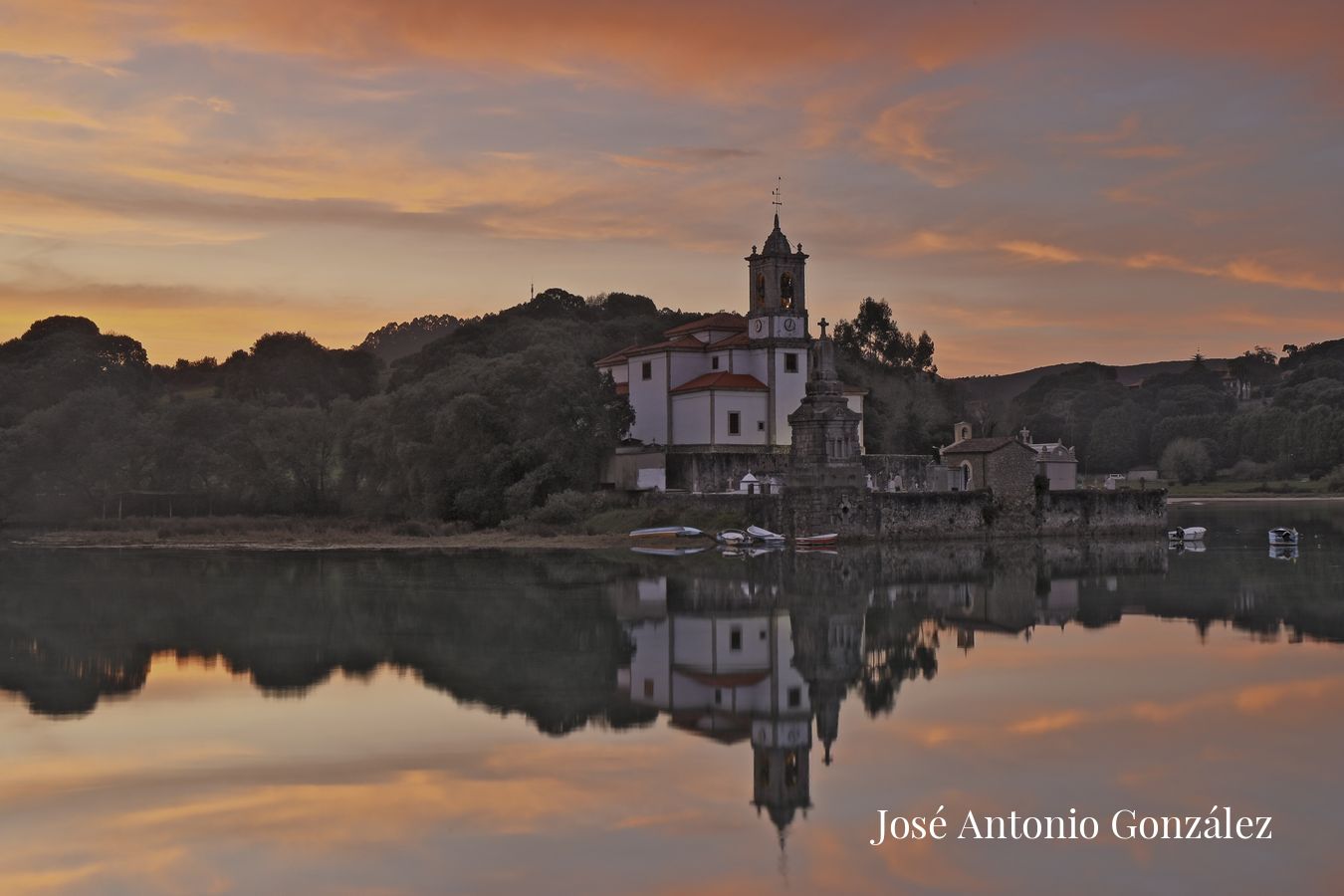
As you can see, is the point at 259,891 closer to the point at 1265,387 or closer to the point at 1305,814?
the point at 1305,814

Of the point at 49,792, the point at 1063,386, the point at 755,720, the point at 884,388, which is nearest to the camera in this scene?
the point at 49,792

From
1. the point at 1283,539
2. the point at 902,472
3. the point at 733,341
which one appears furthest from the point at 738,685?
the point at 733,341

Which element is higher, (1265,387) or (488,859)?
(1265,387)

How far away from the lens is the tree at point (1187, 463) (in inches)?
5236

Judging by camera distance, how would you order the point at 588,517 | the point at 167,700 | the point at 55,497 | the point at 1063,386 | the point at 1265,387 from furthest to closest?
the point at 1265,387 < the point at 1063,386 < the point at 55,497 < the point at 588,517 < the point at 167,700

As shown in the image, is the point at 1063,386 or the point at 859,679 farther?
the point at 1063,386

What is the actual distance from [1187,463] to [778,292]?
80.9 m

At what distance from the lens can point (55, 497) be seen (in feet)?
219

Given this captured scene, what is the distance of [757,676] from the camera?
22.8 m

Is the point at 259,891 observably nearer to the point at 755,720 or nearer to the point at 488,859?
the point at 488,859

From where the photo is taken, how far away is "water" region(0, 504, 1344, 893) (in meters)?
12.7

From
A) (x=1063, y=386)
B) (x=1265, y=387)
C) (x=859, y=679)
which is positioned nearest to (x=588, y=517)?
(x=859, y=679)

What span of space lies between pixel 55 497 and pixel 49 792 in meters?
56.1

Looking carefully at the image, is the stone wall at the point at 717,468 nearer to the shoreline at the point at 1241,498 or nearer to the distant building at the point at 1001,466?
the distant building at the point at 1001,466
